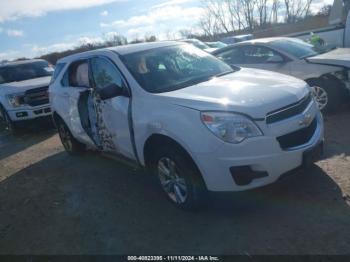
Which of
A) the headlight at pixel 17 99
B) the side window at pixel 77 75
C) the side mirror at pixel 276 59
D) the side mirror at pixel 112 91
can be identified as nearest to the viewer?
the side mirror at pixel 112 91

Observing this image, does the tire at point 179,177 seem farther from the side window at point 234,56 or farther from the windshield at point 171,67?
the side window at point 234,56

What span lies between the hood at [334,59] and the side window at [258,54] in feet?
2.16

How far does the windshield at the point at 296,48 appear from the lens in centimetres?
730

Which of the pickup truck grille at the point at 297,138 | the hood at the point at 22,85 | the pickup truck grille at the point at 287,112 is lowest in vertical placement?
the hood at the point at 22,85

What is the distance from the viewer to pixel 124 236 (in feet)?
12.6

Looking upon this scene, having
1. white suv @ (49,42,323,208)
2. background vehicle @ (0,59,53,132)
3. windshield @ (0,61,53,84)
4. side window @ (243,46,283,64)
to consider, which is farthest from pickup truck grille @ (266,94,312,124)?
windshield @ (0,61,53,84)

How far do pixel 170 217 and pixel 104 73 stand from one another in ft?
6.96

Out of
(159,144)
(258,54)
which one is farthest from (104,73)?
(258,54)

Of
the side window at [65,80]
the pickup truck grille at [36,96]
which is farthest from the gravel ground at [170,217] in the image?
the pickup truck grille at [36,96]

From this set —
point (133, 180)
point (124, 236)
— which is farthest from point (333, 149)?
point (124, 236)

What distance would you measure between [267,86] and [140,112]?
4.60 ft

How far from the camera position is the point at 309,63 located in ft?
22.9

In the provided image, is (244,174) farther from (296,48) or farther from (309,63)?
(296,48)

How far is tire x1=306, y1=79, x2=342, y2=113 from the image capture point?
6.79 meters
